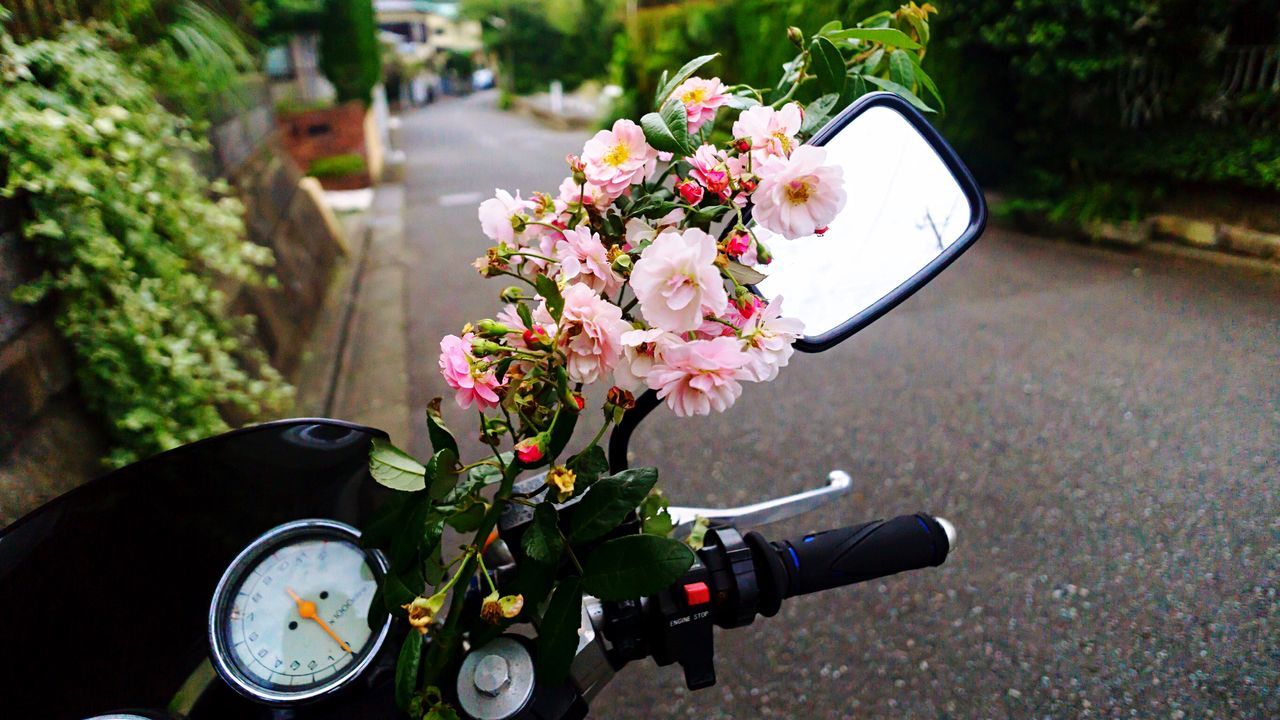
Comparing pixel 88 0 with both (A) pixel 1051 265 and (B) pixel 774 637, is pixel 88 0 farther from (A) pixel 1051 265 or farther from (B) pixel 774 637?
(A) pixel 1051 265

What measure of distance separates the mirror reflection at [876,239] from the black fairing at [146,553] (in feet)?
2.17

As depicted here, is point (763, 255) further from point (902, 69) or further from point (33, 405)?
point (33, 405)

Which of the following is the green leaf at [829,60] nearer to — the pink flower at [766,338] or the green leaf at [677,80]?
the green leaf at [677,80]

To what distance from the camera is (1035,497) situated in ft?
9.62

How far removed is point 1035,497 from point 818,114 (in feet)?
7.95

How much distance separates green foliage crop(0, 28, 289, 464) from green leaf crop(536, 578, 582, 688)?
2.19 m

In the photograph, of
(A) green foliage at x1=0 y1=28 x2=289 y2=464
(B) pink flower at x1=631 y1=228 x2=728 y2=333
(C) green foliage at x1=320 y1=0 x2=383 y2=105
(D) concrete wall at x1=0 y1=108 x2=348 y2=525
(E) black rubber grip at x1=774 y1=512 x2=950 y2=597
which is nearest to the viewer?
(B) pink flower at x1=631 y1=228 x2=728 y2=333

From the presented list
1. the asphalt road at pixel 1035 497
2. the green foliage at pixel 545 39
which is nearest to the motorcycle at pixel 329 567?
the asphalt road at pixel 1035 497

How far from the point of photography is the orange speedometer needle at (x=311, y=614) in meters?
1.04

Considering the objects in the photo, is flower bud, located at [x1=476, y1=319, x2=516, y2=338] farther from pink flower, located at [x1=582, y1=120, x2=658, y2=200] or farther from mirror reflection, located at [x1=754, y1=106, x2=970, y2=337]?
mirror reflection, located at [x1=754, y1=106, x2=970, y2=337]

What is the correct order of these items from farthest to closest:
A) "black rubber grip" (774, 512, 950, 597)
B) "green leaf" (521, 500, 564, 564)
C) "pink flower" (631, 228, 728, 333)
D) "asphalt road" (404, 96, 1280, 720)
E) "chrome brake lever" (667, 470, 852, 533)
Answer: "asphalt road" (404, 96, 1280, 720) → "chrome brake lever" (667, 470, 852, 533) → "black rubber grip" (774, 512, 950, 597) → "green leaf" (521, 500, 564, 564) → "pink flower" (631, 228, 728, 333)

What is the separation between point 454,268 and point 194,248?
4.03 m

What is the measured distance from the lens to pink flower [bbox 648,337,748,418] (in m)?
0.79

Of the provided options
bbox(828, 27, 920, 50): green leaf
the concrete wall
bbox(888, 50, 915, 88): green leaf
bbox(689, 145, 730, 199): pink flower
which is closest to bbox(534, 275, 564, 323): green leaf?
bbox(689, 145, 730, 199): pink flower
